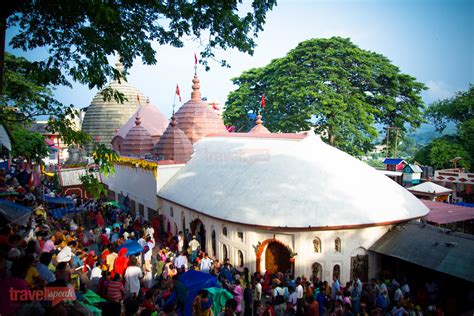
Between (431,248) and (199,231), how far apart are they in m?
9.67

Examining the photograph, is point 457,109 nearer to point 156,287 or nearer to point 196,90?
point 196,90

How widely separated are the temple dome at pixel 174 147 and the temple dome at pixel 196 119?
303 centimetres

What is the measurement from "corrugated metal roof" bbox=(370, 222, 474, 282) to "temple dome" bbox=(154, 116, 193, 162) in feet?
40.2

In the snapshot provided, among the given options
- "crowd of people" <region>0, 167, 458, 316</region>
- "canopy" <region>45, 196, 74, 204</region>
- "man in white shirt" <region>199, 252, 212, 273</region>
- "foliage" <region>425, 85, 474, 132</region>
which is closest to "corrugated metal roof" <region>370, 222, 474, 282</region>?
"crowd of people" <region>0, 167, 458, 316</region>

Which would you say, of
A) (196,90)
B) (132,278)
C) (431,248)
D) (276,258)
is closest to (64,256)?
(132,278)

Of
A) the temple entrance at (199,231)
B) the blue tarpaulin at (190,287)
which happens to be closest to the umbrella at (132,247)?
the blue tarpaulin at (190,287)

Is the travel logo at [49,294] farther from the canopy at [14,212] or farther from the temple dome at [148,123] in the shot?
the temple dome at [148,123]

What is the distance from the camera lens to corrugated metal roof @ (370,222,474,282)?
10797 millimetres

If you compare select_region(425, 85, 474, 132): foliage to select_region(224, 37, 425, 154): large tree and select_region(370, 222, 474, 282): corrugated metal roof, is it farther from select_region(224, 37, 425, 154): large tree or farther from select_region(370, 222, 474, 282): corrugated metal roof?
select_region(370, 222, 474, 282): corrugated metal roof

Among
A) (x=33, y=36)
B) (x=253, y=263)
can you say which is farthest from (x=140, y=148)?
(x=33, y=36)

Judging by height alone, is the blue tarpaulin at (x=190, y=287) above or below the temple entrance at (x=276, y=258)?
above

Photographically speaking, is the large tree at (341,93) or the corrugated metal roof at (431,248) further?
the large tree at (341,93)

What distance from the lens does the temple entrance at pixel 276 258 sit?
13516 millimetres

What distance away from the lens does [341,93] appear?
32.2 m
